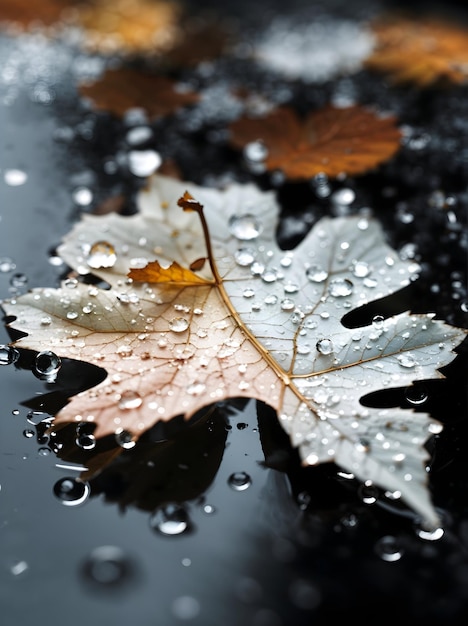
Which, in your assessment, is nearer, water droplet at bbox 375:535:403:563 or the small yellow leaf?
water droplet at bbox 375:535:403:563

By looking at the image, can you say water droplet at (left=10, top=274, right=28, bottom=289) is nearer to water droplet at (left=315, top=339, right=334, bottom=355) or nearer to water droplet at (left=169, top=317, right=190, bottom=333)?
water droplet at (left=169, top=317, right=190, bottom=333)

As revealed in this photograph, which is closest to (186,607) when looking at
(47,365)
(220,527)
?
(220,527)

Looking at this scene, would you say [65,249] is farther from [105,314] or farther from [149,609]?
[149,609]

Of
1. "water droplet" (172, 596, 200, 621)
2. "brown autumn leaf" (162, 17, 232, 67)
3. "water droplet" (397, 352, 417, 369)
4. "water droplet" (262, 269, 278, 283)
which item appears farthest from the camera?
"brown autumn leaf" (162, 17, 232, 67)

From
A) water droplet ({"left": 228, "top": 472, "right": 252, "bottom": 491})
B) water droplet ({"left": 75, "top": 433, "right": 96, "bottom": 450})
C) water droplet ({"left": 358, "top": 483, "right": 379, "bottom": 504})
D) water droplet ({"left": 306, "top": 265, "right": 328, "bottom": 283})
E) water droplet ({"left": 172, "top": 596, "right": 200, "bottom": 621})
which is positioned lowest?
water droplet ({"left": 172, "top": 596, "right": 200, "bottom": 621})

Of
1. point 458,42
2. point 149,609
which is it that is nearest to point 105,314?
point 149,609

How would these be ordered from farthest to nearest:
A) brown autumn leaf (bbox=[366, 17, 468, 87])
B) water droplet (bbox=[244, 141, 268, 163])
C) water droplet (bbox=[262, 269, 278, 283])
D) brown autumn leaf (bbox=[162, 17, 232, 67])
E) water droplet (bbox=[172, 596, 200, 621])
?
brown autumn leaf (bbox=[162, 17, 232, 67]), brown autumn leaf (bbox=[366, 17, 468, 87]), water droplet (bbox=[244, 141, 268, 163]), water droplet (bbox=[262, 269, 278, 283]), water droplet (bbox=[172, 596, 200, 621])

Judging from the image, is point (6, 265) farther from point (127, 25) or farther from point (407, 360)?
point (127, 25)

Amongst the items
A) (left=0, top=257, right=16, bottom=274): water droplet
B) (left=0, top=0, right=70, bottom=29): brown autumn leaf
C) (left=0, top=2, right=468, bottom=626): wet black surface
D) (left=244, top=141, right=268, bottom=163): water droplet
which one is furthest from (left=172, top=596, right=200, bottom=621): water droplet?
(left=0, top=0, right=70, bottom=29): brown autumn leaf
